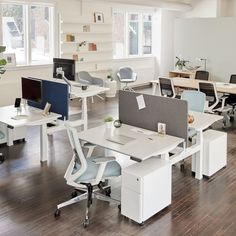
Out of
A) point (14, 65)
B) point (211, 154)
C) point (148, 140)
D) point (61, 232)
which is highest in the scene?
point (14, 65)

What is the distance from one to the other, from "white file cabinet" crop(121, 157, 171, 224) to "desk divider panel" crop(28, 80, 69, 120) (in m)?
1.87

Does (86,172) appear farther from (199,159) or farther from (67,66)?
(67,66)

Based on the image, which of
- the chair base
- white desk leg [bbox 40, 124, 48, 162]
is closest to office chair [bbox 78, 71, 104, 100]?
white desk leg [bbox 40, 124, 48, 162]

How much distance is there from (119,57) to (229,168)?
7060mm

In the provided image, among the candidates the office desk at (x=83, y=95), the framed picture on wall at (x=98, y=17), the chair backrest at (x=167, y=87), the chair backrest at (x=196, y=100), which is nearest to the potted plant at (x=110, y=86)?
the framed picture on wall at (x=98, y=17)

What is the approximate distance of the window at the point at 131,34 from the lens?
11367 millimetres

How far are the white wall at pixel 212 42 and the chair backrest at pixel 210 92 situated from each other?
12.3 feet

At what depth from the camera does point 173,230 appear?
135 inches

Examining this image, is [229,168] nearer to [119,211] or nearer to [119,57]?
[119,211]

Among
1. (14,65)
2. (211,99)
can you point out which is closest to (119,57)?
(14,65)

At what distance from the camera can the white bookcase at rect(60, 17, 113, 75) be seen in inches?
374

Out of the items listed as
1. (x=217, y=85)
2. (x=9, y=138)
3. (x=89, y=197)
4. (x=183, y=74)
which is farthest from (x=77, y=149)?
(x=183, y=74)

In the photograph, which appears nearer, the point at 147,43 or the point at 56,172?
the point at 56,172

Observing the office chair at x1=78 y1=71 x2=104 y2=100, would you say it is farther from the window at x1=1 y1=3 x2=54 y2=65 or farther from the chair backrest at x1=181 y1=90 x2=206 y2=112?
the chair backrest at x1=181 y1=90 x2=206 y2=112
